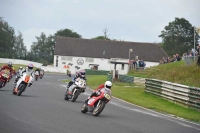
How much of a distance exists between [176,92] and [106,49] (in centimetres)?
7476

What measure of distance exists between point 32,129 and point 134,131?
10.4 feet

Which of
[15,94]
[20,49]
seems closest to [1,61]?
[15,94]

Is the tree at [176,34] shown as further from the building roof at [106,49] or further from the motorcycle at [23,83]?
the motorcycle at [23,83]

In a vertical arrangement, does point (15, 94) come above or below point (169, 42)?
below

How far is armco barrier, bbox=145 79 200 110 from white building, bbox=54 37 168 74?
2589 inches

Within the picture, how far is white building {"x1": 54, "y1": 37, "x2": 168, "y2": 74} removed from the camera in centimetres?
9631

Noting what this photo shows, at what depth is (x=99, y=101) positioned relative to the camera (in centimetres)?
1461

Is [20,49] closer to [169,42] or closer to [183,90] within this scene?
[169,42]

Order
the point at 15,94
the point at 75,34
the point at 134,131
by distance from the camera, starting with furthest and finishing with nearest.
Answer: the point at 75,34
the point at 15,94
the point at 134,131

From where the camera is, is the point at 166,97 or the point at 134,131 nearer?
the point at 134,131

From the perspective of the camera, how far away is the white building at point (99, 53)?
96312 mm

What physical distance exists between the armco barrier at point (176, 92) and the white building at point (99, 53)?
6576 centimetres

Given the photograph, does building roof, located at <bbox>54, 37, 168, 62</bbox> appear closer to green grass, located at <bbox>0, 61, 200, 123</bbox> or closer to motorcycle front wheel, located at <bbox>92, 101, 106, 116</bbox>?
green grass, located at <bbox>0, 61, 200, 123</bbox>

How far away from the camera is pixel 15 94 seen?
801 inches
